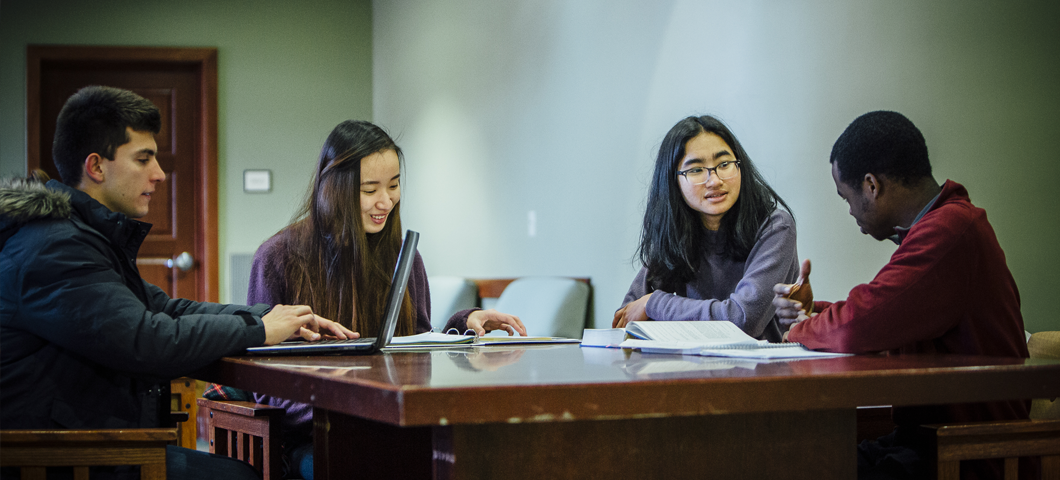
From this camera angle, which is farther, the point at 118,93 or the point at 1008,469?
the point at 118,93

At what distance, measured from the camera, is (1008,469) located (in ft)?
3.89

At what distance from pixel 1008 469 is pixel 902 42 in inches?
55.6

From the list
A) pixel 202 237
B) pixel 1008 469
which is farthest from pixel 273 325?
pixel 202 237

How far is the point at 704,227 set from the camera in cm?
215

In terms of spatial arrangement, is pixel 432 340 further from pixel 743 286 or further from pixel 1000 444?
pixel 1000 444

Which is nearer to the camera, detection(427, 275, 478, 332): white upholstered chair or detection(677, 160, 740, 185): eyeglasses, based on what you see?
detection(677, 160, 740, 185): eyeglasses

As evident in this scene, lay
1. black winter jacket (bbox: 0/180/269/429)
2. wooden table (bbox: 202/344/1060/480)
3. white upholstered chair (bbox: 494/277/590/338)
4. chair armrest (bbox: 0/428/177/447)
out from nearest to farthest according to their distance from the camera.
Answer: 1. wooden table (bbox: 202/344/1060/480)
2. chair armrest (bbox: 0/428/177/447)
3. black winter jacket (bbox: 0/180/269/429)
4. white upholstered chair (bbox: 494/277/590/338)

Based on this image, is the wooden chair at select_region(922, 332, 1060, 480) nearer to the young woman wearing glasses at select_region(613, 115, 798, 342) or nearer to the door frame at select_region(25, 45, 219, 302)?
the young woman wearing glasses at select_region(613, 115, 798, 342)

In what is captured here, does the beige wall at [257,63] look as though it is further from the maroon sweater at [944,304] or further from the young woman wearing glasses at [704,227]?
the maroon sweater at [944,304]

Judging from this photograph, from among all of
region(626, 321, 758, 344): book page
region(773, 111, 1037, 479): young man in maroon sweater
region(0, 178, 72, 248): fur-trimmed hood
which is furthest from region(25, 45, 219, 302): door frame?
region(773, 111, 1037, 479): young man in maroon sweater

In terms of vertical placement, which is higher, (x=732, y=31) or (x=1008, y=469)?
(x=732, y=31)

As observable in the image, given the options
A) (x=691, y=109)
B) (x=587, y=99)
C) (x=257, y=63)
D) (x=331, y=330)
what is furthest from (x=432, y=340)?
(x=257, y=63)

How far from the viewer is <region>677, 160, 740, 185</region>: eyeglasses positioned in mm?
2066

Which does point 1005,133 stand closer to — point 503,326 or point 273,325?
point 503,326
